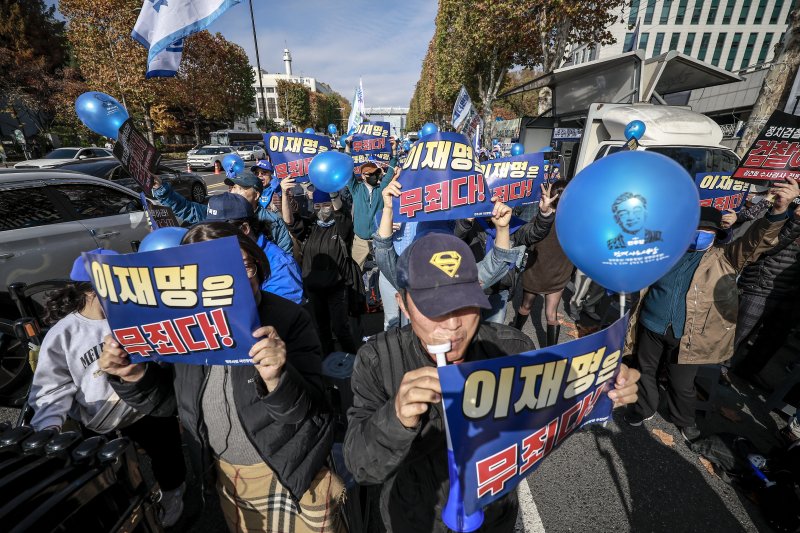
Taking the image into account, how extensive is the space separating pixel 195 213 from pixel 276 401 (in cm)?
357

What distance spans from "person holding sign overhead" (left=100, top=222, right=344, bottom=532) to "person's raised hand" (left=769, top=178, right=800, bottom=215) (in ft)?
12.5

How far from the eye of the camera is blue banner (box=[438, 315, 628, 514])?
100cm

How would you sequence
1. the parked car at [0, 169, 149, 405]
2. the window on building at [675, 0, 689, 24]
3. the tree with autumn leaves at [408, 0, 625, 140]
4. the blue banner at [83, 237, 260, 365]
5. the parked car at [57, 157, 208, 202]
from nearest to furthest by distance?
the blue banner at [83, 237, 260, 365]
the parked car at [0, 169, 149, 405]
the parked car at [57, 157, 208, 202]
the tree with autumn leaves at [408, 0, 625, 140]
the window on building at [675, 0, 689, 24]

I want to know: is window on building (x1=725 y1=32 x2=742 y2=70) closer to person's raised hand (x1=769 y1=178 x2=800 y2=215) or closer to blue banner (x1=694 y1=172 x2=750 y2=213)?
blue banner (x1=694 y1=172 x2=750 y2=213)

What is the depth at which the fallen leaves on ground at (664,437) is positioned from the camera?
2963mm

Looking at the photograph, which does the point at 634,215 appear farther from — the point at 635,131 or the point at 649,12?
the point at 649,12

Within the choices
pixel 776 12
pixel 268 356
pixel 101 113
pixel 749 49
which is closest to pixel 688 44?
pixel 749 49

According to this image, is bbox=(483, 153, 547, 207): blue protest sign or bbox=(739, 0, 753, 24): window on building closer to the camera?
bbox=(483, 153, 547, 207): blue protest sign

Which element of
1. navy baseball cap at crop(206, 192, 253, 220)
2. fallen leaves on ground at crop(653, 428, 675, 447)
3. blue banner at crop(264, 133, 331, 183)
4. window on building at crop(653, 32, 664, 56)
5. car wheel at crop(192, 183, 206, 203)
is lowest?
fallen leaves on ground at crop(653, 428, 675, 447)

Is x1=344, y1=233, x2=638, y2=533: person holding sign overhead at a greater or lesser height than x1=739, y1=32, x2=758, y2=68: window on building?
lesser

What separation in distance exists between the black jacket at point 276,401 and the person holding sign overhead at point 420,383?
25cm

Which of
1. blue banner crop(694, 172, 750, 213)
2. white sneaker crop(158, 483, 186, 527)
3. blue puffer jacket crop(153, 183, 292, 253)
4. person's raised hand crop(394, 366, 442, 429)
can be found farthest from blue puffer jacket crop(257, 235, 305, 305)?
blue banner crop(694, 172, 750, 213)

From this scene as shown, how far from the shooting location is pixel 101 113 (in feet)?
11.3

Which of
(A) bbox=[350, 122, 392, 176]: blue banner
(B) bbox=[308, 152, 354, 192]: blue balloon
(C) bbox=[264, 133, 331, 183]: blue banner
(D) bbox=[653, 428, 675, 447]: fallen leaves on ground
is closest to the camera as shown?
(D) bbox=[653, 428, 675, 447]: fallen leaves on ground
